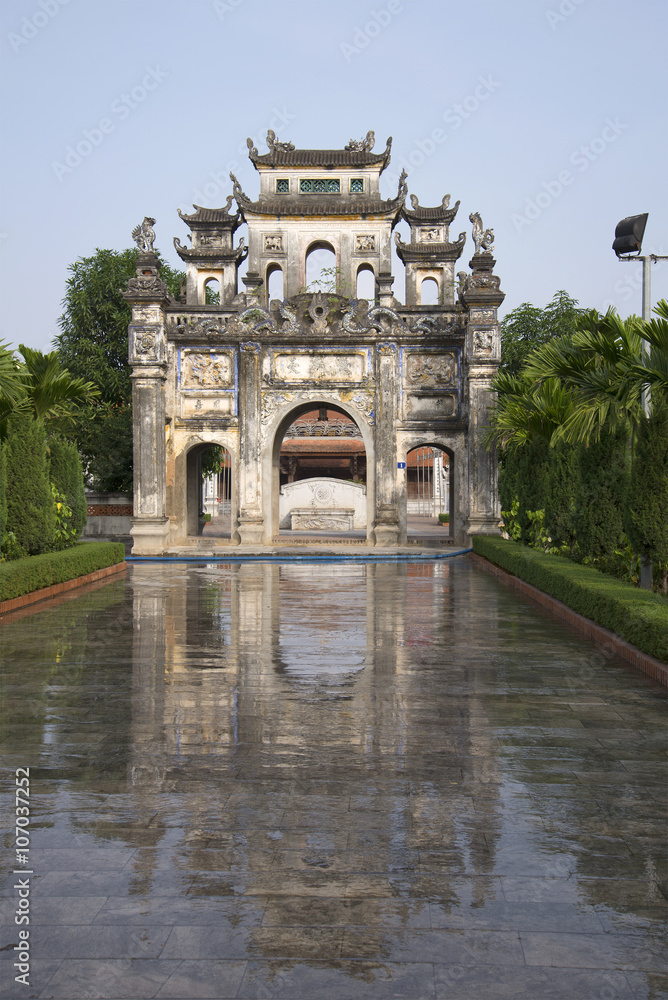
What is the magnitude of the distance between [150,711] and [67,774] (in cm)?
163

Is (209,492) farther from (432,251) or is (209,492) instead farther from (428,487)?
(432,251)

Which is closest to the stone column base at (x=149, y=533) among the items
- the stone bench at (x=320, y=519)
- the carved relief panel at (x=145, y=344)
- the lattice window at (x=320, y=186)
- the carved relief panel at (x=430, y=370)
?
the carved relief panel at (x=145, y=344)

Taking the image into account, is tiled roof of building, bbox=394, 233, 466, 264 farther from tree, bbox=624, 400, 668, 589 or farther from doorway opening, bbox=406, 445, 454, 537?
tree, bbox=624, 400, 668, 589

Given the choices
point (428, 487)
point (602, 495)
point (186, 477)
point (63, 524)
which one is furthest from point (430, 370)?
point (428, 487)

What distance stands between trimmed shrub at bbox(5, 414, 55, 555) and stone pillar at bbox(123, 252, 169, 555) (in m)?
10.2

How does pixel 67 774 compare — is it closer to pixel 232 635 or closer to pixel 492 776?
pixel 492 776

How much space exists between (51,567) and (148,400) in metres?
12.5

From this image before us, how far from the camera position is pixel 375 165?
35.6 meters

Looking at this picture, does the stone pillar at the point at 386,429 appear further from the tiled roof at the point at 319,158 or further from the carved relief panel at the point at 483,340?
the tiled roof at the point at 319,158

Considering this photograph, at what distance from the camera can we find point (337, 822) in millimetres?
5023

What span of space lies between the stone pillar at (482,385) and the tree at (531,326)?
9.91 metres

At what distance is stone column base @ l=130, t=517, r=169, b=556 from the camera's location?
89.1ft

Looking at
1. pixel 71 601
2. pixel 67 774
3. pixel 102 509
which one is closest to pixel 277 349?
pixel 102 509

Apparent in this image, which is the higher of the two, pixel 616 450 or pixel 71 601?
pixel 616 450
